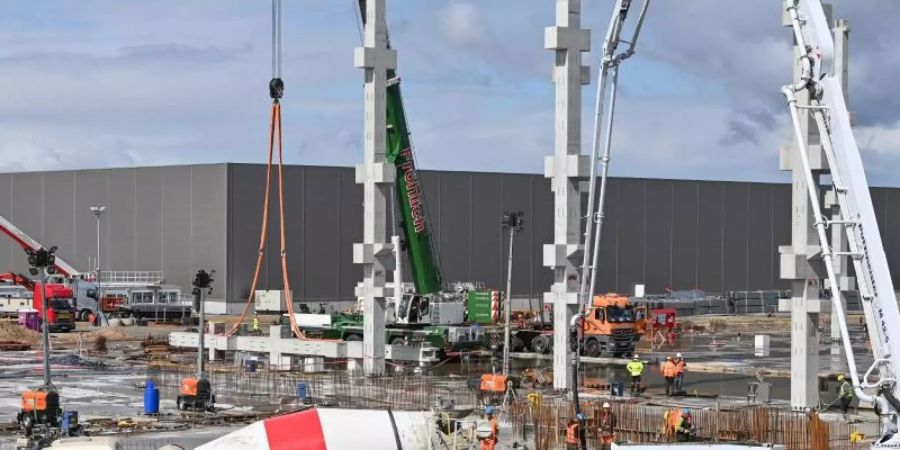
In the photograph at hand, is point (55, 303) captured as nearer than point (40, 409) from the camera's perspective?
No

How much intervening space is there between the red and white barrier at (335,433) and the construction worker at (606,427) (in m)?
9.19

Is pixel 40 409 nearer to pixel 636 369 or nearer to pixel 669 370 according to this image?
pixel 636 369

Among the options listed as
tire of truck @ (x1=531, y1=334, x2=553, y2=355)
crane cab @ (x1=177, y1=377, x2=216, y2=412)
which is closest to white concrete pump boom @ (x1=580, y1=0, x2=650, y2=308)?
crane cab @ (x1=177, y1=377, x2=216, y2=412)

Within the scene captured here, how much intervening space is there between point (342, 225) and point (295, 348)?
47.1 metres

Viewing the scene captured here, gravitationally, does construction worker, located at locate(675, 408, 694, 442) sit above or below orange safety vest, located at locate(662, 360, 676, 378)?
below

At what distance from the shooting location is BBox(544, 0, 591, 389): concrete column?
4241cm

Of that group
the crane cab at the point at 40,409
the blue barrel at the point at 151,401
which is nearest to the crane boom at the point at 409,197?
the blue barrel at the point at 151,401

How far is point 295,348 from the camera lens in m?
56.0

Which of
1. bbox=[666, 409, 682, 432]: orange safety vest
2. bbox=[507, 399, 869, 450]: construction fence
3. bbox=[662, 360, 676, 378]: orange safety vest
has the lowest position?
bbox=[507, 399, 869, 450]: construction fence

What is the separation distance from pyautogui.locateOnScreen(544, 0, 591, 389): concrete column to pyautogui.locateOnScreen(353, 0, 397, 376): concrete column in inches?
339

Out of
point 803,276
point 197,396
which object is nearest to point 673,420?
point 803,276

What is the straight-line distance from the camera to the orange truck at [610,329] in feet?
195

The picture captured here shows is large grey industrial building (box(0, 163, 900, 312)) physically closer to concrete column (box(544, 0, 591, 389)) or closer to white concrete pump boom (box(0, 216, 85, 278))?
white concrete pump boom (box(0, 216, 85, 278))

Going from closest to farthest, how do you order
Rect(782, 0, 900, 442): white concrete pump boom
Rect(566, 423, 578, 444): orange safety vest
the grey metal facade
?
1. Rect(782, 0, 900, 442): white concrete pump boom
2. Rect(566, 423, 578, 444): orange safety vest
3. the grey metal facade
